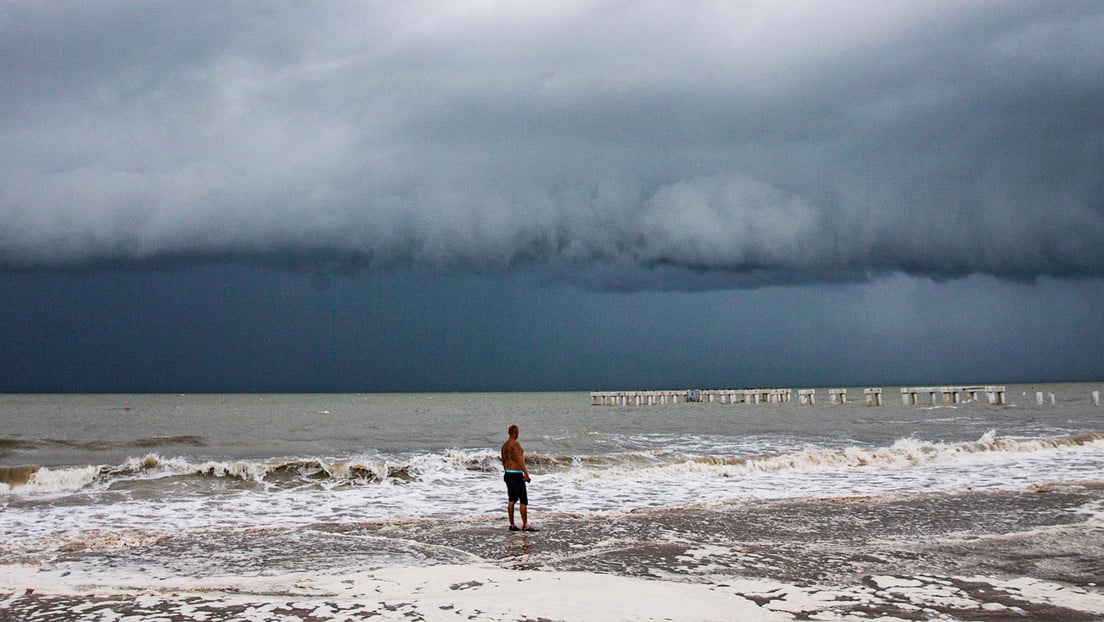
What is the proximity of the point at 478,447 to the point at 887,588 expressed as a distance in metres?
27.0

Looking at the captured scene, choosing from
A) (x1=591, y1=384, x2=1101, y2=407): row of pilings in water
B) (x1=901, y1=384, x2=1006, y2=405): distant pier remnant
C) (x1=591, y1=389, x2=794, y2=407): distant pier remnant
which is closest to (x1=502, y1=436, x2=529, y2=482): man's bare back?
(x1=901, y1=384, x2=1006, y2=405): distant pier remnant

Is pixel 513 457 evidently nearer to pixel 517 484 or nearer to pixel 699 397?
pixel 517 484

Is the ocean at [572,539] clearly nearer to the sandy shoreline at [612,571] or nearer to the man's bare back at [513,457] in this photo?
the sandy shoreline at [612,571]

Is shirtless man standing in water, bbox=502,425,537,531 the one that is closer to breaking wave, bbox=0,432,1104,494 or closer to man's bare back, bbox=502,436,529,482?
man's bare back, bbox=502,436,529,482

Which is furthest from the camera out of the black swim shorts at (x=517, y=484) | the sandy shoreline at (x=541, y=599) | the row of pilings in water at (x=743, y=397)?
the row of pilings in water at (x=743, y=397)

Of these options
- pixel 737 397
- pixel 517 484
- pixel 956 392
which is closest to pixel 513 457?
pixel 517 484

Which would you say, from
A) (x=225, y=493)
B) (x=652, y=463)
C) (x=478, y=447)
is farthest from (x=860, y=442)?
(x=225, y=493)

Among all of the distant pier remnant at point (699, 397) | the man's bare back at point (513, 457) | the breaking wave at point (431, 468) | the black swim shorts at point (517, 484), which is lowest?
the distant pier remnant at point (699, 397)

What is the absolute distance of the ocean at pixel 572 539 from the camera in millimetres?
7844

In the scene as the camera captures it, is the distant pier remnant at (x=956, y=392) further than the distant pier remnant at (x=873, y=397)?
No

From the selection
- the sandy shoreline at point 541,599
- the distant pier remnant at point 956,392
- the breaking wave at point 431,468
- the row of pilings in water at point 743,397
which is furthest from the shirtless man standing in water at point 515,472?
the row of pilings in water at point 743,397

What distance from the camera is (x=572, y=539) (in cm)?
1159

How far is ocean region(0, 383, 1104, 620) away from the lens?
25.7ft

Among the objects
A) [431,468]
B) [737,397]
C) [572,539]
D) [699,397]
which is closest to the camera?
[572,539]
